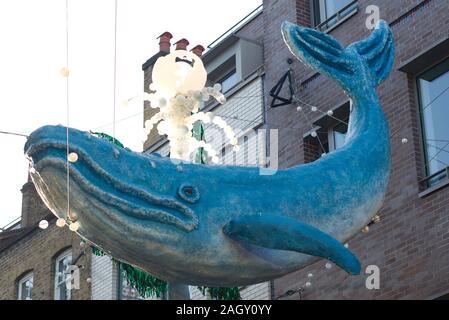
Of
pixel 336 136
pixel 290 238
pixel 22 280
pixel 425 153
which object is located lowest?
pixel 290 238

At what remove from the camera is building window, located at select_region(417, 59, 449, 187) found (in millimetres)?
18531

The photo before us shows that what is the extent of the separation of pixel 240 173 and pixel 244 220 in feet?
2.03

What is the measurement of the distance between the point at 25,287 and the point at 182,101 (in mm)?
17012

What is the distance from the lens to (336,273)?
19188 mm

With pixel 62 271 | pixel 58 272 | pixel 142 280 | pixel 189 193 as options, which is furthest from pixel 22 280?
pixel 189 193

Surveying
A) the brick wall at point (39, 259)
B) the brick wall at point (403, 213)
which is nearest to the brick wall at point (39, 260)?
the brick wall at point (39, 259)

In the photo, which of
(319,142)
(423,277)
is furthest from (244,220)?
(319,142)

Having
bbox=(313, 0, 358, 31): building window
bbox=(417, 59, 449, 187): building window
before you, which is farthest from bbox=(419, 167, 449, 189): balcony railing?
bbox=(313, 0, 358, 31): building window

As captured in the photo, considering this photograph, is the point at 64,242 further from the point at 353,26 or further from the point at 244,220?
the point at 244,220

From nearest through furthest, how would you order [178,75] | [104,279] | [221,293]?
[221,293] < [178,75] < [104,279]

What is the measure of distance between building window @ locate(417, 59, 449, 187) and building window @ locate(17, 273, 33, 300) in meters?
11.7

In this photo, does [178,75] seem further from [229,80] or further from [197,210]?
[229,80]

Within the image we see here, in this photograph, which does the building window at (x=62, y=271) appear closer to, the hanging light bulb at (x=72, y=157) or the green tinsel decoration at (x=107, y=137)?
the green tinsel decoration at (x=107, y=137)

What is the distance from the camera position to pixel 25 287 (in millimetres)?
28609
